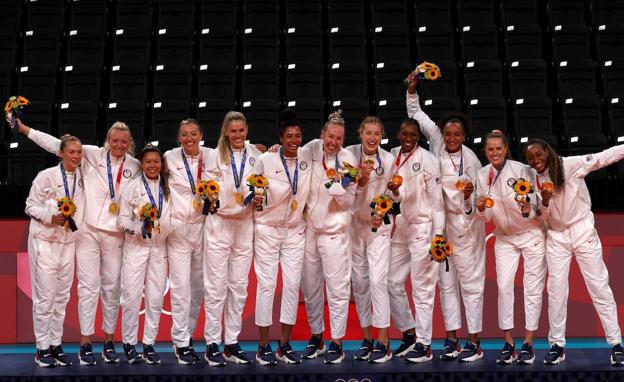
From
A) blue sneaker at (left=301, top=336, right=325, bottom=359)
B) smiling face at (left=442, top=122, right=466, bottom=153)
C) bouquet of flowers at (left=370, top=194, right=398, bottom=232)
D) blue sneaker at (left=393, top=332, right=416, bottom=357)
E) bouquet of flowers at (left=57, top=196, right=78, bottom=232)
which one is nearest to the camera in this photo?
bouquet of flowers at (left=57, top=196, right=78, bottom=232)

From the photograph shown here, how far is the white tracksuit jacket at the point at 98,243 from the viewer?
24.4 feet

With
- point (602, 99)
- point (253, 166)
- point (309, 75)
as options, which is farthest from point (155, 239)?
point (602, 99)

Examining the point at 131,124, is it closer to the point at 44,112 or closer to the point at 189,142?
the point at 44,112

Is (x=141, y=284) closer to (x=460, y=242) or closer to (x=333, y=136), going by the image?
(x=333, y=136)

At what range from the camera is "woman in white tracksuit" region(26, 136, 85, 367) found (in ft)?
24.3

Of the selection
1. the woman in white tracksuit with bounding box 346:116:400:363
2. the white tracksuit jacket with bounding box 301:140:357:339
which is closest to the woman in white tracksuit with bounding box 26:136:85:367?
the white tracksuit jacket with bounding box 301:140:357:339

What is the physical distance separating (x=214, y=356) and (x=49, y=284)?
1.46 m

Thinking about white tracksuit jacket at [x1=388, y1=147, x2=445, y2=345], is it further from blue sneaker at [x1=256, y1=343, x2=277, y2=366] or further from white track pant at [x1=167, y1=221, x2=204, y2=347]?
white track pant at [x1=167, y1=221, x2=204, y2=347]

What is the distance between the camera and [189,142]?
24.5 ft

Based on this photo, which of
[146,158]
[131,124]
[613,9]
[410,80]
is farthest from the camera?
[613,9]

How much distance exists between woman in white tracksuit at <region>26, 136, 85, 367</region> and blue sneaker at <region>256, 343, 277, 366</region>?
1.57 metres

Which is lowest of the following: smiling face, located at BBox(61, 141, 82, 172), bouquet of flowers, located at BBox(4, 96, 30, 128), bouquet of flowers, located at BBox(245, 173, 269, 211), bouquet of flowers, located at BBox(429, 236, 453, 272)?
bouquet of flowers, located at BBox(429, 236, 453, 272)

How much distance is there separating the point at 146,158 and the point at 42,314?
1.54 m

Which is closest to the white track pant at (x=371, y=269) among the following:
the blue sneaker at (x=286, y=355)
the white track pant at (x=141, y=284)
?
the blue sneaker at (x=286, y=355)
